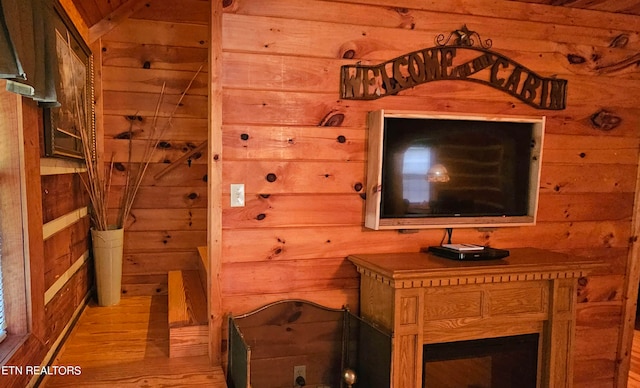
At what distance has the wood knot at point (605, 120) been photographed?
2.67 metres

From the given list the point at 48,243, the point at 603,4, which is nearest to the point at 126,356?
the point at 48,243

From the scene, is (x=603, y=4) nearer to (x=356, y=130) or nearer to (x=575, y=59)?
(x=575, y=59)

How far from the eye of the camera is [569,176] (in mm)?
2654

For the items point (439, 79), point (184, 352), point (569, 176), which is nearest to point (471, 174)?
point (439, 79)

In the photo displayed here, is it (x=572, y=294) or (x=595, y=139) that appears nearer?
(x=572, y=294)

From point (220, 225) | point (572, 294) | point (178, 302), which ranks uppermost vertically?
point (220, 225)

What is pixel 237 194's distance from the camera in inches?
84.8

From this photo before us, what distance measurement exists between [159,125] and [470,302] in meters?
2.51

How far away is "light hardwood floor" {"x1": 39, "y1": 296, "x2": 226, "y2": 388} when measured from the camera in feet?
6.59

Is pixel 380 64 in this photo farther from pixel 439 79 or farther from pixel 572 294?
pixel 572 294

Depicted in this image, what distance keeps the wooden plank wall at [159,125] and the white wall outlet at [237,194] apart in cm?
135

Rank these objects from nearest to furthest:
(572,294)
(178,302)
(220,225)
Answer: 1. (220,225)
2. (572,294)
3. (178,302)

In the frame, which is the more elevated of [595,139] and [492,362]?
[595,139]

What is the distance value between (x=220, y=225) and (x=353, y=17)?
1.28m
